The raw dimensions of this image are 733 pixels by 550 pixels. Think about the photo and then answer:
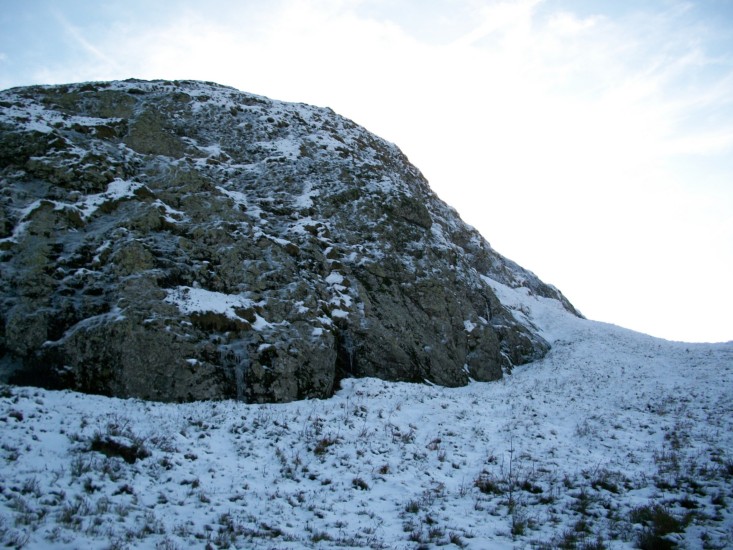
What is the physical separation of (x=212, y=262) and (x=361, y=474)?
12.0 metres

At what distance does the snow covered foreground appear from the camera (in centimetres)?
727

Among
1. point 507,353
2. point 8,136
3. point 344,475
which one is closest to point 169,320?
point 344,475

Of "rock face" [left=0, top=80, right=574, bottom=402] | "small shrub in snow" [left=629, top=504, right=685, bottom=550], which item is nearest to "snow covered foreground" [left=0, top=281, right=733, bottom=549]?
"small shrub in snow" [left=629, top=504, right=685, bottom=550]

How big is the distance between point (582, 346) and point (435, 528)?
83.3ft

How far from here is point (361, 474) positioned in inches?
411

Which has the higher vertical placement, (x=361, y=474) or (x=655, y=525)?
(x=655, y=525)

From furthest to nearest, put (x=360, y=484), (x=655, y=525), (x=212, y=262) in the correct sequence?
(x=212, y=262)
(x=360, y=484)
(x=655, y=525)

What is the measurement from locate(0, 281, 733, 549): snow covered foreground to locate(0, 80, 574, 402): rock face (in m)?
2.06

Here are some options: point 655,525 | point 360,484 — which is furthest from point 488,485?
point 655,525

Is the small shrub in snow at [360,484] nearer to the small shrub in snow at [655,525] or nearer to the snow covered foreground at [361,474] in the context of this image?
the snow covered foreground at [361,474]

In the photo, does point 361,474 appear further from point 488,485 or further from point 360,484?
point 488,485

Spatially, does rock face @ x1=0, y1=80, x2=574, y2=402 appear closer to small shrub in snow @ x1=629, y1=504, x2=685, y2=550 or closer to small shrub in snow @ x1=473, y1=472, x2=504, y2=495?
small shrub in snow @ x1=473, y1=472, x2=504, y2=495

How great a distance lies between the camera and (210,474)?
9414mm

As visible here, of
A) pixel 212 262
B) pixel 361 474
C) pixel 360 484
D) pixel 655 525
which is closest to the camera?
pixel 655 525
